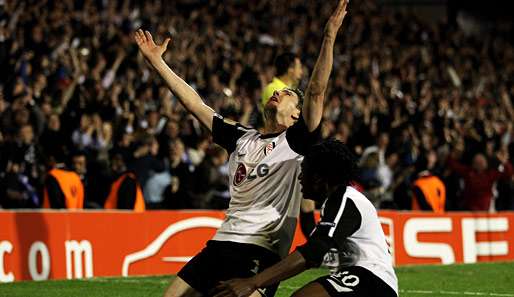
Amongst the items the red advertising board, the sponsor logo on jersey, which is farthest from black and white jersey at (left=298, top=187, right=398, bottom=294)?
the red advertising board

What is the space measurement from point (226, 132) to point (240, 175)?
1.42 feet

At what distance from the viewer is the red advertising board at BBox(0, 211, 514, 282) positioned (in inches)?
510

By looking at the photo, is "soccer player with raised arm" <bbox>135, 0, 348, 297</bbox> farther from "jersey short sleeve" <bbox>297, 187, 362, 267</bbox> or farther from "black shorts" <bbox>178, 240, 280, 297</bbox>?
"jersey short sleeve" <bbox>297, 187, 362, 267</bbox>

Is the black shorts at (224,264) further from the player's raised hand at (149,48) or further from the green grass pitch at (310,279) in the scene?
the green grass pitch at (310,279)

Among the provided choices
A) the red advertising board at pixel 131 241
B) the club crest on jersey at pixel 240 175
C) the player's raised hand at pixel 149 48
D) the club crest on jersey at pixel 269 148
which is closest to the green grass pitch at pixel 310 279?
the red advertising board at pixel 131 241

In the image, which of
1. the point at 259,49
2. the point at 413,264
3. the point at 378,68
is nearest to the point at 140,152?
the point at 413,264

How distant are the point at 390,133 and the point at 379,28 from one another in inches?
442

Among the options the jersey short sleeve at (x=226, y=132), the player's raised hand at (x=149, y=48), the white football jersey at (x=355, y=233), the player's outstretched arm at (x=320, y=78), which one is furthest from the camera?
the player's raised hand at (x=149, y=48)

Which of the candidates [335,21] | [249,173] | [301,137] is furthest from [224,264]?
[335,21]

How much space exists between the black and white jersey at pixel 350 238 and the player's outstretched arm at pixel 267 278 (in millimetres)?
57

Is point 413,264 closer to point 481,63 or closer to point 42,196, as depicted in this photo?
point 42,196

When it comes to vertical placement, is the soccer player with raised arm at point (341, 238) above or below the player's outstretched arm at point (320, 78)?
below

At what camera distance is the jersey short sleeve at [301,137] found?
6.79m

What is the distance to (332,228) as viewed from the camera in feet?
20.0
